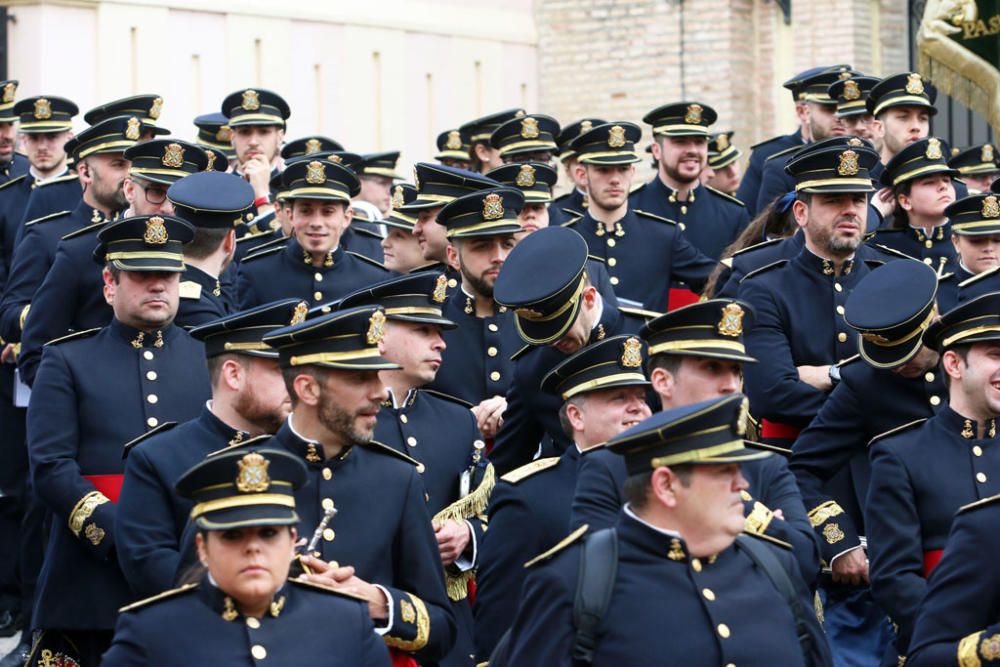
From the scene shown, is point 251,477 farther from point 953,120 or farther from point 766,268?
point 953,120

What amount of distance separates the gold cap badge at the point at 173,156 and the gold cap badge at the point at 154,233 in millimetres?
1643

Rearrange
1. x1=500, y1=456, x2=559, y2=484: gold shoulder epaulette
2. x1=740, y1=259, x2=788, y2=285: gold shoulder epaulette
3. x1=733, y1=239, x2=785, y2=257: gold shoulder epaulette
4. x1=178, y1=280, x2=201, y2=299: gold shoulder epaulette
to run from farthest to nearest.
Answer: x1=733, y1=239, x2=785, y2=257: gold shoulder epaulette < x1=740, y1=259, x2=788, y2=285: gold shoulder epaulette < x1=178, y1=280, x2=201, y2=299: gold shoulder epaulette < x1=500, y1=456, x2=559, y2=484: gold shoulder epaulette

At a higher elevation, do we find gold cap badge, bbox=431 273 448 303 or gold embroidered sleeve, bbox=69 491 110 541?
gold cap badge, bbox=431 273 448 303

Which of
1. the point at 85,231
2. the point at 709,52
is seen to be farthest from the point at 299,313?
the point at 709,52

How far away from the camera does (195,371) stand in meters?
7.50

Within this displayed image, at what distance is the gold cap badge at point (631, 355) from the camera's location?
20.4 feet

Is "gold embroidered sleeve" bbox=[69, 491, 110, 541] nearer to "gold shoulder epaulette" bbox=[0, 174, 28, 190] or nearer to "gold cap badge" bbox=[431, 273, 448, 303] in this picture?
"gold cap badge" bbox=[431, 273, 448, 303]

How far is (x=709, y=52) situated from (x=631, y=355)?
11855 mm

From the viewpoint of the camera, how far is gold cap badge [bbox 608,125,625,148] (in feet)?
33.7

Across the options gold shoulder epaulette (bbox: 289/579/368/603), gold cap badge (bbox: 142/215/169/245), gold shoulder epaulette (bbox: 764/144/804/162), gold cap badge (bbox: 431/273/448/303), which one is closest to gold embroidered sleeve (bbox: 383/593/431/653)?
gold shoulder epaulette (bbox: 289/579/368/603)

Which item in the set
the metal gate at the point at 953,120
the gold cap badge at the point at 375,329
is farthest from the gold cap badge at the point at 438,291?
the metal gate at the point at 953,120

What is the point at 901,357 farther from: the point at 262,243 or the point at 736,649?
the point at 262,243

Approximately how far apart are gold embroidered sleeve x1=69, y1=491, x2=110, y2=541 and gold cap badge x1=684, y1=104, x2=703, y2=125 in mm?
4917

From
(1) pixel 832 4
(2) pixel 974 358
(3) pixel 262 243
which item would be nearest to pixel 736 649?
(2) pixel 974 358
